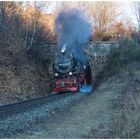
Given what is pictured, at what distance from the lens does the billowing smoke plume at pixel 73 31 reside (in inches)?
1345

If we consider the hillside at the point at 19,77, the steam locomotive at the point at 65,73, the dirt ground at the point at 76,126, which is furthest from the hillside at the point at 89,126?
the steam locomotive at the point at 65,73

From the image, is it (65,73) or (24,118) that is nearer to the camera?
(24,118)

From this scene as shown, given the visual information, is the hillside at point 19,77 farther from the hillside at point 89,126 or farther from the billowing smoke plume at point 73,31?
the hillside at point 89,126

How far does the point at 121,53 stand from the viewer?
45875 millimetres

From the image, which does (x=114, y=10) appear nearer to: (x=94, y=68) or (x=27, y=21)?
(x=94, y=68)

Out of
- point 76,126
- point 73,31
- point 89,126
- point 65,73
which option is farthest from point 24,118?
point 73,31

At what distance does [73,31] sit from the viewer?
35.6 meters

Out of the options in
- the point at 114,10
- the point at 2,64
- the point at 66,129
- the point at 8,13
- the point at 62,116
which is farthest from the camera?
the point at 114,10

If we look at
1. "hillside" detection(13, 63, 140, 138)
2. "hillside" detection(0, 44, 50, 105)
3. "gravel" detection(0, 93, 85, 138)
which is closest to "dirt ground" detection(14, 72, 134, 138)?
"hillside" detection(13, 63, 140, 138)

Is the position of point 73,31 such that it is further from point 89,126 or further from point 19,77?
point 89,126

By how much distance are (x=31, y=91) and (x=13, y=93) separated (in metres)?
3.45

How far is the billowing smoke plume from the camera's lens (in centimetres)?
3416

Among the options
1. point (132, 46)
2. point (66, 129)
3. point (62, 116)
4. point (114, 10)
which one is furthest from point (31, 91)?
point (114, 10)

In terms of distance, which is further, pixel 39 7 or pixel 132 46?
pixel 132 46
